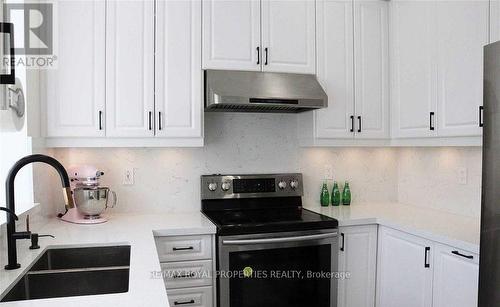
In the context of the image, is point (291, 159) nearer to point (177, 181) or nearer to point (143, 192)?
point (177, 181)

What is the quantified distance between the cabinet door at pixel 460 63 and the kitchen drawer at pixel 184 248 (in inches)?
63.3

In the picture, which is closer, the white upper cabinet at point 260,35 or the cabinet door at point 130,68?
the cabinet door at point 130,68

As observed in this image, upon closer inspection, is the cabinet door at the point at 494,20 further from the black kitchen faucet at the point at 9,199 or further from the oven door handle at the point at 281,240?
the black kitchen faucet at the point at 9,199

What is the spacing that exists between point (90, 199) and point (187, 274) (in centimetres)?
73

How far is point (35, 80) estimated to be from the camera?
7.43 feet

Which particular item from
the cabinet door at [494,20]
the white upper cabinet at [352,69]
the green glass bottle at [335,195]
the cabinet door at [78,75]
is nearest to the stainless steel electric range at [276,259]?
the green glass bottle at [335,195]

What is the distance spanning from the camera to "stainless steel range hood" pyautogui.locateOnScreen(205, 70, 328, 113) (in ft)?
7.97

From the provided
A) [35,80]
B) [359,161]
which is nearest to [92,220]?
[35,80]

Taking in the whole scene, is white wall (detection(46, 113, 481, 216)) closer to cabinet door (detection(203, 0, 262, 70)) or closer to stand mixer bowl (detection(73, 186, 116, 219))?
stand mixer bowl (detection(73, 186, 116, 219))

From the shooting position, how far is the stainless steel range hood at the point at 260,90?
2430mm

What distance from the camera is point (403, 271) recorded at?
94.0 inches

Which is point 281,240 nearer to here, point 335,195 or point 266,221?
point 266,221

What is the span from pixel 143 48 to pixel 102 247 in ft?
4.17

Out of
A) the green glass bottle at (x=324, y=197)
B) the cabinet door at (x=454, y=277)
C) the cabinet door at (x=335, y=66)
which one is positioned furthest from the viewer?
the green glass bottle at (x=324, y=197)
